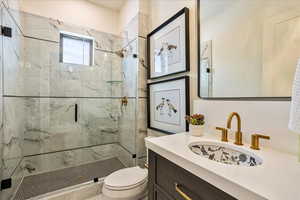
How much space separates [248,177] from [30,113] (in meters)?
2.30

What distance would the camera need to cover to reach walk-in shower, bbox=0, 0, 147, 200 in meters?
1.53

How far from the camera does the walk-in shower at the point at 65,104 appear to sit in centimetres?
153

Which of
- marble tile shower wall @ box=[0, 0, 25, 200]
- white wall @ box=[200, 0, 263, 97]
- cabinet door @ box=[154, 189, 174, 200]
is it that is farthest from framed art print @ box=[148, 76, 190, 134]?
marble tile shower wall @ box=[0, 0, 25, 200]

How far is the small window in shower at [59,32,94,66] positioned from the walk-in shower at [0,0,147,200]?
0.01 meters

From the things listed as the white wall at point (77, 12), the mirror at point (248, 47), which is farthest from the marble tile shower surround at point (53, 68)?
the mirror at point (248, 47)

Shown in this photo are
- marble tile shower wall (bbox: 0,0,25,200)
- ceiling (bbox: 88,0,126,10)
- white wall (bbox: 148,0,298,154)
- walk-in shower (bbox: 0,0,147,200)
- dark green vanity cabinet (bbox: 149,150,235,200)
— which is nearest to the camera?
dark green vanity cabinet (bbox: 149,150,235,200)

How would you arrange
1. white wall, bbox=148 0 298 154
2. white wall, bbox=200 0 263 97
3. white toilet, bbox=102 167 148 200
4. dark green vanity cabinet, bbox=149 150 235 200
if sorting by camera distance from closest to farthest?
dark green vanity cabinet, bbox=149 150 235 200 < white wall, bbox=148 0 298 154 < white wall, bbox=200 0 263 97 < white toilet, bbox=102 167 148 200

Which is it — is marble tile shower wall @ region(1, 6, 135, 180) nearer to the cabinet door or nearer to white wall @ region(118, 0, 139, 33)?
white wall @ region(118, 0, 139, 33)

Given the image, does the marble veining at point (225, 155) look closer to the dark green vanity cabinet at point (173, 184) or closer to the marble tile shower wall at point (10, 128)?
the dark green vanity cabinet at point (173, 184)

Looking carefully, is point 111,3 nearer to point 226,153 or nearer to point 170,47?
point 170,47

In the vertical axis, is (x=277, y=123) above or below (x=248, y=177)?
above

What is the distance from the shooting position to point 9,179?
4.52ft

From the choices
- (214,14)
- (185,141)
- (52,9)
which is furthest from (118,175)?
(52,9)

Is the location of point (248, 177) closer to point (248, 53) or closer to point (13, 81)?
point (248, 53)
